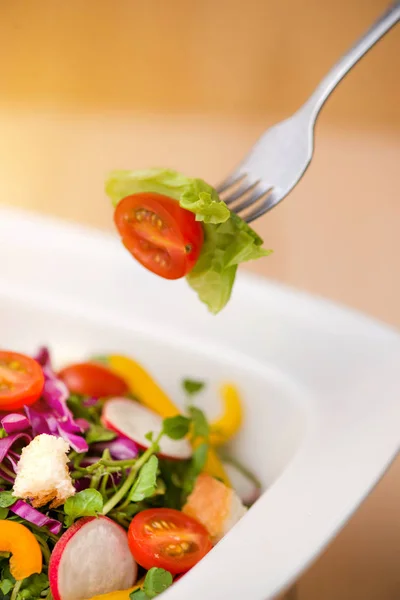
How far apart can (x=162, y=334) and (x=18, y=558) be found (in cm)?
45

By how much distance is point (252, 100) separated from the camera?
5.88 ft

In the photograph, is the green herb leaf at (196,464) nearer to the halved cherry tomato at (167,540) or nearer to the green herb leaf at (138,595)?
the halved cherry tomato at (167,540)

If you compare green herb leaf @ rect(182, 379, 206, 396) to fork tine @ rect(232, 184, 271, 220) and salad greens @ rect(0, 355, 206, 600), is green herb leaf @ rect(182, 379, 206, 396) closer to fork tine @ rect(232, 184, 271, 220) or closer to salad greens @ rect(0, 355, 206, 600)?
salad greens @ rect(0, 355, 206, 600)

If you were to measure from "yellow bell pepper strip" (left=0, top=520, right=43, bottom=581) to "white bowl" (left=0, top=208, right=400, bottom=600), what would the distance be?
0.62 ft

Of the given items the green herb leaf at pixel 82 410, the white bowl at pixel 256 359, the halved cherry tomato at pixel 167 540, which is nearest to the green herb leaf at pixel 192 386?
the white bowl at pixel 256 359

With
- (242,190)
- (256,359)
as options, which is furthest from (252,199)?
(256,359)

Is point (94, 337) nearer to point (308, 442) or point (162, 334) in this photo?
point (162, 334)

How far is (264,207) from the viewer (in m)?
0.88

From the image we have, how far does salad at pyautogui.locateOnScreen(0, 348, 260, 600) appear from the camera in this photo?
74 centimetres

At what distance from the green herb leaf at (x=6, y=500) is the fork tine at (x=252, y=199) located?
41cm

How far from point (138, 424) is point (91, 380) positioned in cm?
14

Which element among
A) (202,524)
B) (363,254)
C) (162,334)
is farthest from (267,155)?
(363,254)

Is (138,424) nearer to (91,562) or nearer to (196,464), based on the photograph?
(196,464)

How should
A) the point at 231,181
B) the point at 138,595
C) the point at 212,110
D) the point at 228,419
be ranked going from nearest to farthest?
the point at 138,595 < the point at 231,181 < the point at 228,419 < the point at 212,110
